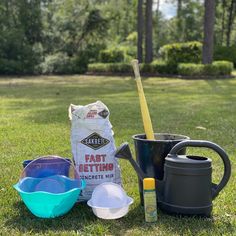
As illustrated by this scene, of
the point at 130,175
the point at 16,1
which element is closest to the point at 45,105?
the point at 130,175

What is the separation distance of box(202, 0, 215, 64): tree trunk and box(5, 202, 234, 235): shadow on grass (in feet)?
47.1

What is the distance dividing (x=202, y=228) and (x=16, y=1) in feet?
90.4

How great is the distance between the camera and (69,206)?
2.78 meters

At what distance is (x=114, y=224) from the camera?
8.70 feet

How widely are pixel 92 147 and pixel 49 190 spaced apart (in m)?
0.40

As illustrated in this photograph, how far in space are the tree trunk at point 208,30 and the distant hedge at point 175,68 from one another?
411mm

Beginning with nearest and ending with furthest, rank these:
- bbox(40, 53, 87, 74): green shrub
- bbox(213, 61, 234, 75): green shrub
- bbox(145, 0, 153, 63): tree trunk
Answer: bbox(213, 61, 234, 75): green shrub → bbox(145, 0, 153, 63): tree trunk → bbox(40, 53, 87, 74): green shrub

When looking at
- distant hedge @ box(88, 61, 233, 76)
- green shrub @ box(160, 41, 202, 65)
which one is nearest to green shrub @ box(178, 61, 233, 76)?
distant hedge @ box(88, 61, 233, 76)

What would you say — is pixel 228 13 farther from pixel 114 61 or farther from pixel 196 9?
pixel 114 61

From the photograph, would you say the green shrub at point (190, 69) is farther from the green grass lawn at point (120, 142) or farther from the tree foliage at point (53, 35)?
the green grass lawn at point (120, 142)

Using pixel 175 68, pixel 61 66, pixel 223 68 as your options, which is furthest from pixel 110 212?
pixel 61 66

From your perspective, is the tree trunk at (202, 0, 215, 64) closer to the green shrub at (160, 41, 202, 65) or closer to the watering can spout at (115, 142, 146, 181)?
the green shrub at (160, 41, 202, 65)

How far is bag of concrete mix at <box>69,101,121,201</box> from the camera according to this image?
3.07 meters

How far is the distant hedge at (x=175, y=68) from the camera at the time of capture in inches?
662
